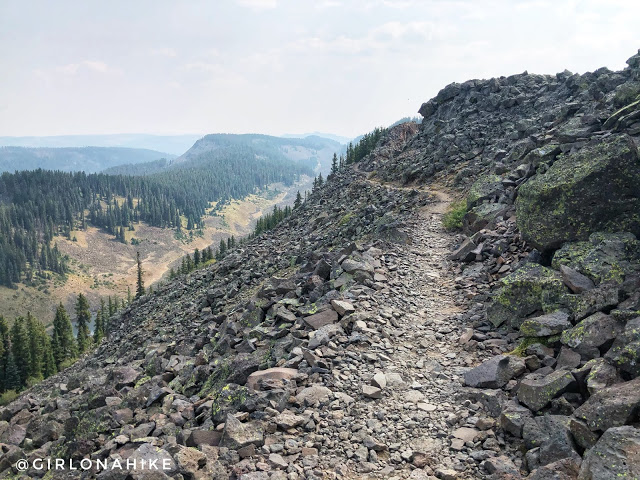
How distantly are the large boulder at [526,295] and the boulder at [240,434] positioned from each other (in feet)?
30.4

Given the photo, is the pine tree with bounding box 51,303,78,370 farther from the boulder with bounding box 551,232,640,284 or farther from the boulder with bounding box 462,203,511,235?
the boulder with bounding box 551,232,640,284

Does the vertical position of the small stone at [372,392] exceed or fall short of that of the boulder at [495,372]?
it falls short

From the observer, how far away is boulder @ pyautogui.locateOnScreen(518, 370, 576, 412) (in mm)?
9430

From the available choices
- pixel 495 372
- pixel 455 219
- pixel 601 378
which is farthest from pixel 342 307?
pixel 455 219

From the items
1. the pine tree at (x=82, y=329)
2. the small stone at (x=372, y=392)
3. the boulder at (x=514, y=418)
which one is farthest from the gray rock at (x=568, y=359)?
the pine tree at (x=82, y=329)

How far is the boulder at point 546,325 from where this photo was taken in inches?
467

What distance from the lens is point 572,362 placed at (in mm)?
10281

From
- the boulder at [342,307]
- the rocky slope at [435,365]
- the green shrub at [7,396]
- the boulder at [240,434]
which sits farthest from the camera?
the green shrub at [7,396]

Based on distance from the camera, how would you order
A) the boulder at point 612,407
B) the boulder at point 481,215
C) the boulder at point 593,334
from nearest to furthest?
1. the boulder at point 612,407
2. the boulder at point 593,334
3. the boulder at point 481,215

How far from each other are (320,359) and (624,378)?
7.98 metres

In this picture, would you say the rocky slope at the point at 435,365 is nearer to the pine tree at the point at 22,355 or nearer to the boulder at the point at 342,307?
the boulder at the point at 342,307

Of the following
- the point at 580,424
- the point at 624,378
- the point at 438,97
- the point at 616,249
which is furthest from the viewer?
the point at 438,97

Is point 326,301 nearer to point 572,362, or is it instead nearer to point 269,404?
point 269,404

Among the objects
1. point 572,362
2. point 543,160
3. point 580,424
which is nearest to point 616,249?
point 572,362
